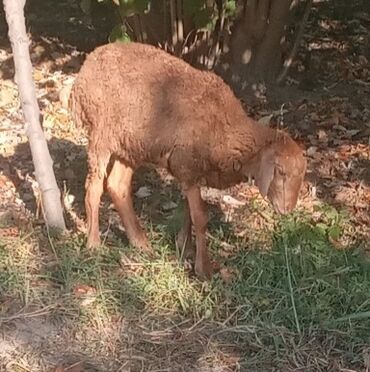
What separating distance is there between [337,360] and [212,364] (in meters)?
0.64

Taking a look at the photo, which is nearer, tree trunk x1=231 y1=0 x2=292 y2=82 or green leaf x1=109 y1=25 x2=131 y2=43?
green leaf x1=109 y1=25 x2=131 y2=43

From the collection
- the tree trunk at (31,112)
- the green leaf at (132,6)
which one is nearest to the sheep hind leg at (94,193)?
the tree trunk at (31,112)

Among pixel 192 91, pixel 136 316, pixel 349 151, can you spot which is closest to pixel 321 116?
pixel 349 151

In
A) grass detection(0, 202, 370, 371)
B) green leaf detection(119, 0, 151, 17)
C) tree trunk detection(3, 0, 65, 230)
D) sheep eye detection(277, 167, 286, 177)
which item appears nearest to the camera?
grass detection(0, 202, 370, 371)

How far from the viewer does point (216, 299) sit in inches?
194

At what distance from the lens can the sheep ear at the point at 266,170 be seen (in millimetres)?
4832

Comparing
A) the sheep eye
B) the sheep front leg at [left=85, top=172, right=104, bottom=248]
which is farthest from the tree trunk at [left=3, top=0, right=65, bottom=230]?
the sheep eye

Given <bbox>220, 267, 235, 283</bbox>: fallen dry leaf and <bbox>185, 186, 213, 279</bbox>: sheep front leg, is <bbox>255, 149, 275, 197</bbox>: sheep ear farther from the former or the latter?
<bbox>220, 267, 235, 283</bbox>: fallen dry leaf

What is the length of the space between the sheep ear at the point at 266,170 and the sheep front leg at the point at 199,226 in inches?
15.8

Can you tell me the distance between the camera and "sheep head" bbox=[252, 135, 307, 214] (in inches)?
190

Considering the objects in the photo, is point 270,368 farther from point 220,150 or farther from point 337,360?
point 220,150

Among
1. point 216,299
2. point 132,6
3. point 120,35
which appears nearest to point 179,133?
point 216,299

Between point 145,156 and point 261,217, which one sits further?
point 261,217

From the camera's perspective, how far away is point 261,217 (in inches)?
230
